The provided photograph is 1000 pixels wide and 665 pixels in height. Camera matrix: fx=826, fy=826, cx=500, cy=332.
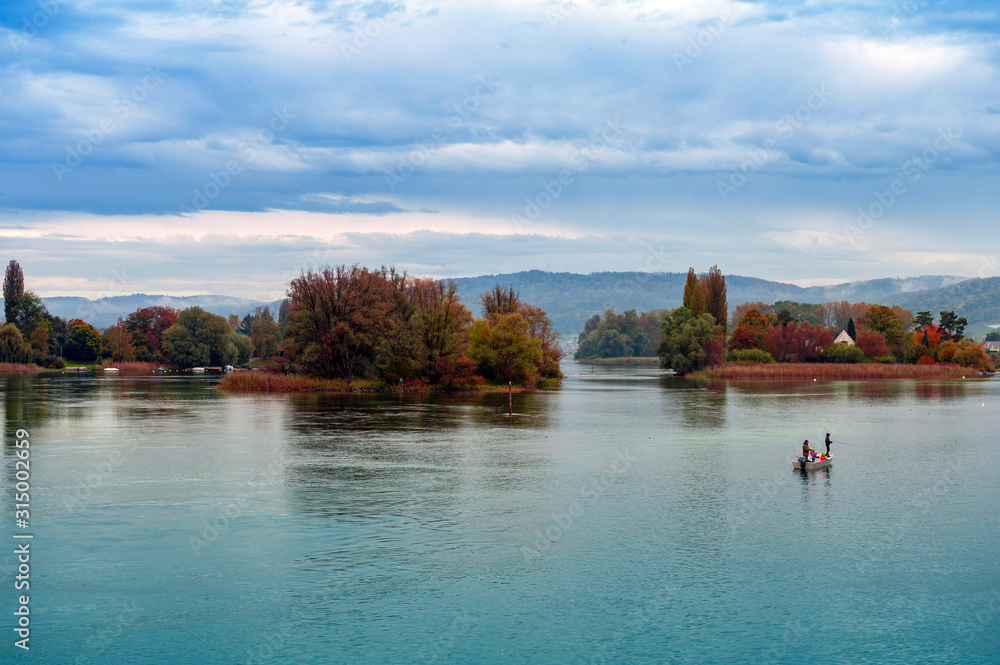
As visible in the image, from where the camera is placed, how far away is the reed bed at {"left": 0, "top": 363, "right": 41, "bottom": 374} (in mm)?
162250

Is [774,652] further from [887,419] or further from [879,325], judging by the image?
[879,325]

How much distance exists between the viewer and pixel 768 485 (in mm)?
39219

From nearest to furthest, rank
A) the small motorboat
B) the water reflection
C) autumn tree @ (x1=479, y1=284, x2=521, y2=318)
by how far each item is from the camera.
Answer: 1. the small motorboat
2. the water reflection
3. autumn tree @ (x1=479, y1=284, x2=521, y2=318)

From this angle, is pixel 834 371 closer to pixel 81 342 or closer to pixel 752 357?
pixel 752 357

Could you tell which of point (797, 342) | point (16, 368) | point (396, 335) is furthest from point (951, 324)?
point (16, 368)

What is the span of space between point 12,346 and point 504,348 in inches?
4335

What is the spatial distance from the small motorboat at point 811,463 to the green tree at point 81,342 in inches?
7513

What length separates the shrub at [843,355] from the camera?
519 feet

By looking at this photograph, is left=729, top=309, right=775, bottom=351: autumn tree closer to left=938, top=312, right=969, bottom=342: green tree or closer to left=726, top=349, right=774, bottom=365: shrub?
left=726, top=349, right=774, bottom=365: shrub

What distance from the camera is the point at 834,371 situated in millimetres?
150000

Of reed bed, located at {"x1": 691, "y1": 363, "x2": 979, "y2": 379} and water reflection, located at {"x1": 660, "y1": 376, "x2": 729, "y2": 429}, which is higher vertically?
reed bed, located at {"x1": 691, "y1": 363, "x2": 979, "y2": 379}

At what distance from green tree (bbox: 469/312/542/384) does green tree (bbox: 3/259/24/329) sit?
115 metres

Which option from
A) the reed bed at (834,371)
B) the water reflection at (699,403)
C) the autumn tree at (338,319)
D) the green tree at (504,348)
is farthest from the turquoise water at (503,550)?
the reed bed at (834,371)

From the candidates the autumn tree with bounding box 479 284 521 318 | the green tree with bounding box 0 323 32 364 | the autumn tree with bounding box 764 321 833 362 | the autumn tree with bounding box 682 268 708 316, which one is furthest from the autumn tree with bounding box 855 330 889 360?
the green tree with bounding box 0 323 32 364
